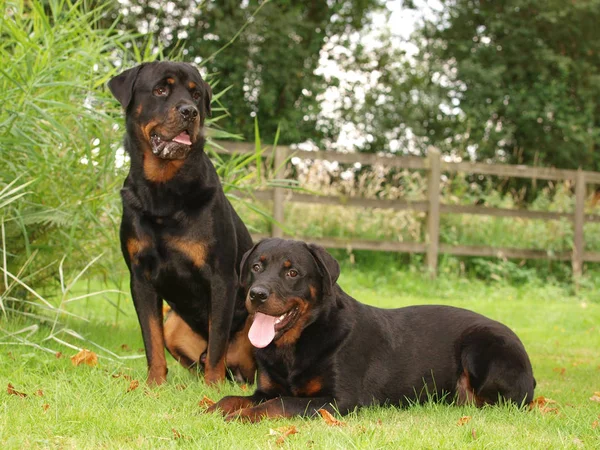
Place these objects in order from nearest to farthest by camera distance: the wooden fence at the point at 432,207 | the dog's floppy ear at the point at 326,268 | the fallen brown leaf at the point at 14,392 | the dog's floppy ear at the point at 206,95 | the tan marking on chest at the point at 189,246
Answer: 1. the fallen brown leaf at the point at 14,392
2. the dog's floppy ear at the point at 326,268
3. the tan marking on chest at the point at 189,246
4. the dog's floppy ear at the point at 206,95
5. the wooden fence at the point at 432,207

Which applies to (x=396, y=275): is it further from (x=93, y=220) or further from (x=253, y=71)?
(x=253, y=71)

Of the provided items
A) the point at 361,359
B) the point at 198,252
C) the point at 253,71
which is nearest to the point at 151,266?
the point at 198,252

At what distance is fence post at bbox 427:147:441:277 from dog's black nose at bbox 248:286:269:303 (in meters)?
7.62

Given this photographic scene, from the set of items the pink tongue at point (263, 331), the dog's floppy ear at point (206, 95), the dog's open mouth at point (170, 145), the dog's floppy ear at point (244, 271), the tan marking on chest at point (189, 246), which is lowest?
the pink tongue at point (263, 331)

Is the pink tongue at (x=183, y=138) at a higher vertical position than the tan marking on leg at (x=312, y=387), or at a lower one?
higher

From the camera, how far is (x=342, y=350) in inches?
148

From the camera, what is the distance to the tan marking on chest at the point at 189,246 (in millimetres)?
4004

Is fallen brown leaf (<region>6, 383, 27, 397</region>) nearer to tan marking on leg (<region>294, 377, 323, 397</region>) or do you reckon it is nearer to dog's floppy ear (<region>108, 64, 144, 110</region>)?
tan marking on leg (<region>294, 377, 323, 397</region>)

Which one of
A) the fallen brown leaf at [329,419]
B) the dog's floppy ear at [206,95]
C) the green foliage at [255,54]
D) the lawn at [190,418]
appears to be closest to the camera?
the lawn at [190,418]

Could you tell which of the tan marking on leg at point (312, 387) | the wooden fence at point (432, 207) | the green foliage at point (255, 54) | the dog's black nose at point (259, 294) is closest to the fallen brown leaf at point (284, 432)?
the tan marking on leg at point (312, 387)

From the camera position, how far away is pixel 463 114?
20594 millimetres

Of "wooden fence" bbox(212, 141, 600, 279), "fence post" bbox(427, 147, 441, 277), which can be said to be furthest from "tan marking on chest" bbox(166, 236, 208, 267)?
"fence post" bbox(427, 147, 441, 277)

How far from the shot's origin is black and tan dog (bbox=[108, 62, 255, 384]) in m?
4.02

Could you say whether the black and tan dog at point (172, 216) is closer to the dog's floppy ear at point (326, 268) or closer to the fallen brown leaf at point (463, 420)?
the dog's floppy ear at point (326, 268)
